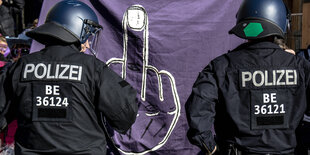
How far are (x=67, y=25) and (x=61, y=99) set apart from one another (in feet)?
1.77

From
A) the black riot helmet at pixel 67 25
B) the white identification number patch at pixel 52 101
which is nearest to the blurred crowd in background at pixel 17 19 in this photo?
the black riot helmet at pixel 67 25

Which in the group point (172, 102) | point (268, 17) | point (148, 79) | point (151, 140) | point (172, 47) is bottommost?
point (151, 140)

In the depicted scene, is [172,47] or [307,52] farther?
[307,52]

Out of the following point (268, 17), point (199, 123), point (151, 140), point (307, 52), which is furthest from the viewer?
point (307, 52)

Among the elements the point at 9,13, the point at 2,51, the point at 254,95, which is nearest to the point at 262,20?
the point at 254,95

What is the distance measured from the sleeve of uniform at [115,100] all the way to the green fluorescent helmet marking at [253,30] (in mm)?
881

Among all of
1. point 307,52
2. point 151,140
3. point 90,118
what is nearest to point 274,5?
point 90,118

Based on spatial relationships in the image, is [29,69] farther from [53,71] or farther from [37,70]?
[53,71]

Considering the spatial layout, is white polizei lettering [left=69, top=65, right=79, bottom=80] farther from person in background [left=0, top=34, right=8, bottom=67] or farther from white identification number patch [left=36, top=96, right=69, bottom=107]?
person in background [left=0, top=34, right=8, bottom=67]

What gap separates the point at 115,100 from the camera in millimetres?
2451

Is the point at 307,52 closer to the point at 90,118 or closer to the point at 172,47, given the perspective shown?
the point at 172,47

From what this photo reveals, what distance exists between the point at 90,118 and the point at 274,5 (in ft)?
4.82

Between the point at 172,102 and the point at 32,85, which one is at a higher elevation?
the point at 32,85

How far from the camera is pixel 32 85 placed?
2.42m
